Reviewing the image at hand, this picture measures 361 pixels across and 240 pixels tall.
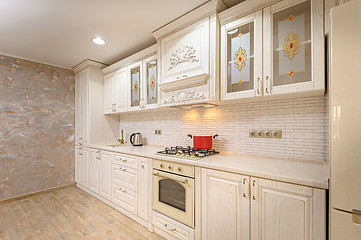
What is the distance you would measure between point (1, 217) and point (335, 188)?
3.84 m

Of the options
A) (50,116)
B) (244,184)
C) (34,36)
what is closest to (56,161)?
(50,116)

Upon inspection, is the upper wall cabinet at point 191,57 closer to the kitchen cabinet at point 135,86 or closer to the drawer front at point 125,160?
the kitchen cabinet at point 135,86

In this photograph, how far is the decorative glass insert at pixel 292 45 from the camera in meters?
1.43

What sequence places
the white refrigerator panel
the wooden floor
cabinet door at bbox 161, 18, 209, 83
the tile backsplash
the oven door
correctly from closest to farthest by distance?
the white refrigerator panel, the tile backsplash, the oven door, cabinet door at bbox 161, 18, 209, 83, the wooden floor

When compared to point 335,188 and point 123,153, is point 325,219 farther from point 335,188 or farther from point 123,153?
point 123,153

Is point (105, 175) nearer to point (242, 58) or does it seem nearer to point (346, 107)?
point (242, 58)

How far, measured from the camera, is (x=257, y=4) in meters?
1.63

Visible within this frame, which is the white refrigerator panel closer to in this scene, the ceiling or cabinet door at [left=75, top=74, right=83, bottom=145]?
the ceiling

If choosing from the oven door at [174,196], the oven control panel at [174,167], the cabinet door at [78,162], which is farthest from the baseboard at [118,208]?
the oven control panel at [174,167]

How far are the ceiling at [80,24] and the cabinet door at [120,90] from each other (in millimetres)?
347

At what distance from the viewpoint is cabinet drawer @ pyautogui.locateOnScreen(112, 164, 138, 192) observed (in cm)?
236

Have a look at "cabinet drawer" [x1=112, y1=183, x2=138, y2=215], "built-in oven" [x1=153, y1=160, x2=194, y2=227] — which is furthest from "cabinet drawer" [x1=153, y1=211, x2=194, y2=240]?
"cabinet drawer" [x1=112, y1=183, x2=138, y2=215]

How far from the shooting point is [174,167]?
191 cm

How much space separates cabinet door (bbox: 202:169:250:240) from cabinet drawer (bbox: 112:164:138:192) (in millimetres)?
1075
